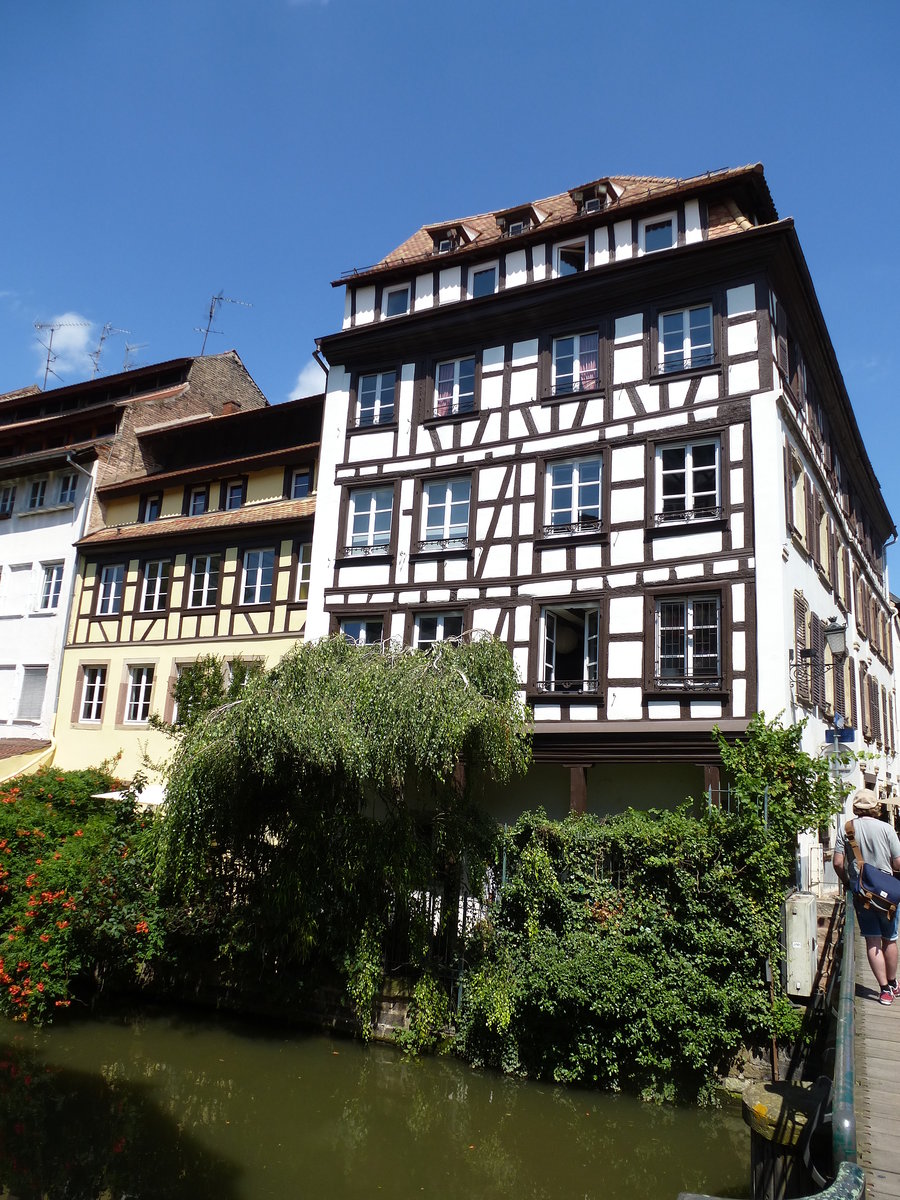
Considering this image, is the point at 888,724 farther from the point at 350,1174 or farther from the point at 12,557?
the point at 12,557

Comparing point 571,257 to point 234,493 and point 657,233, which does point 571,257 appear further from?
point 234,493

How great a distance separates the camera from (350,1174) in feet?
26.6

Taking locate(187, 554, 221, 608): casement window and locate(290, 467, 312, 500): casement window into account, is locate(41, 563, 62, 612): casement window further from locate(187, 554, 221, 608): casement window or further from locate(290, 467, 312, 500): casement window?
locate(290, 467, 312, 500): casement window

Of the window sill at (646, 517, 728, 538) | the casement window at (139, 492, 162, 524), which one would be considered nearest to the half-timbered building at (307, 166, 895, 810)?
the window sill at (646, 517, 728, 538)

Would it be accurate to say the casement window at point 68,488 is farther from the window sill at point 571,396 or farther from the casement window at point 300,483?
the window sill at point 571,396

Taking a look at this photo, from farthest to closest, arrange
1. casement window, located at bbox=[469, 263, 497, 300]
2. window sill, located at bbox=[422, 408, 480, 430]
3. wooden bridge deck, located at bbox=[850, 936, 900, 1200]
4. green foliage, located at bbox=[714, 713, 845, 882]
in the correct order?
1. casement window, located at bbox=[469, 263, 497, 300]
2. window sill, located at bbox=[422, 408, 480, 430]
3. green foliage, located at bbox=[714, 713, 845, 882]
4. wooden bridge deck, located at bbox=[850, 936, 900, 1200]

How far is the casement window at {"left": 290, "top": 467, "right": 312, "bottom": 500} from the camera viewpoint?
65.0ft

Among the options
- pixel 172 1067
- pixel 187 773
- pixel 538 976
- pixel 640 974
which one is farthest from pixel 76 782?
pixel 640 974

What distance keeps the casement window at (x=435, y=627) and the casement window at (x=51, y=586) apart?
11299mm

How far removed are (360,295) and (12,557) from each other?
12.3m

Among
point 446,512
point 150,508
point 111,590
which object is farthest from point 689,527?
point 111,590

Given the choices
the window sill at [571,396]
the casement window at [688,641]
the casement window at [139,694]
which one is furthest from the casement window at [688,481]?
the casement window at [139,694]

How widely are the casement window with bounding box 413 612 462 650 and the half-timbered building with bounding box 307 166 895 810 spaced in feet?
0.14

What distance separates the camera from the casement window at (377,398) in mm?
17578
